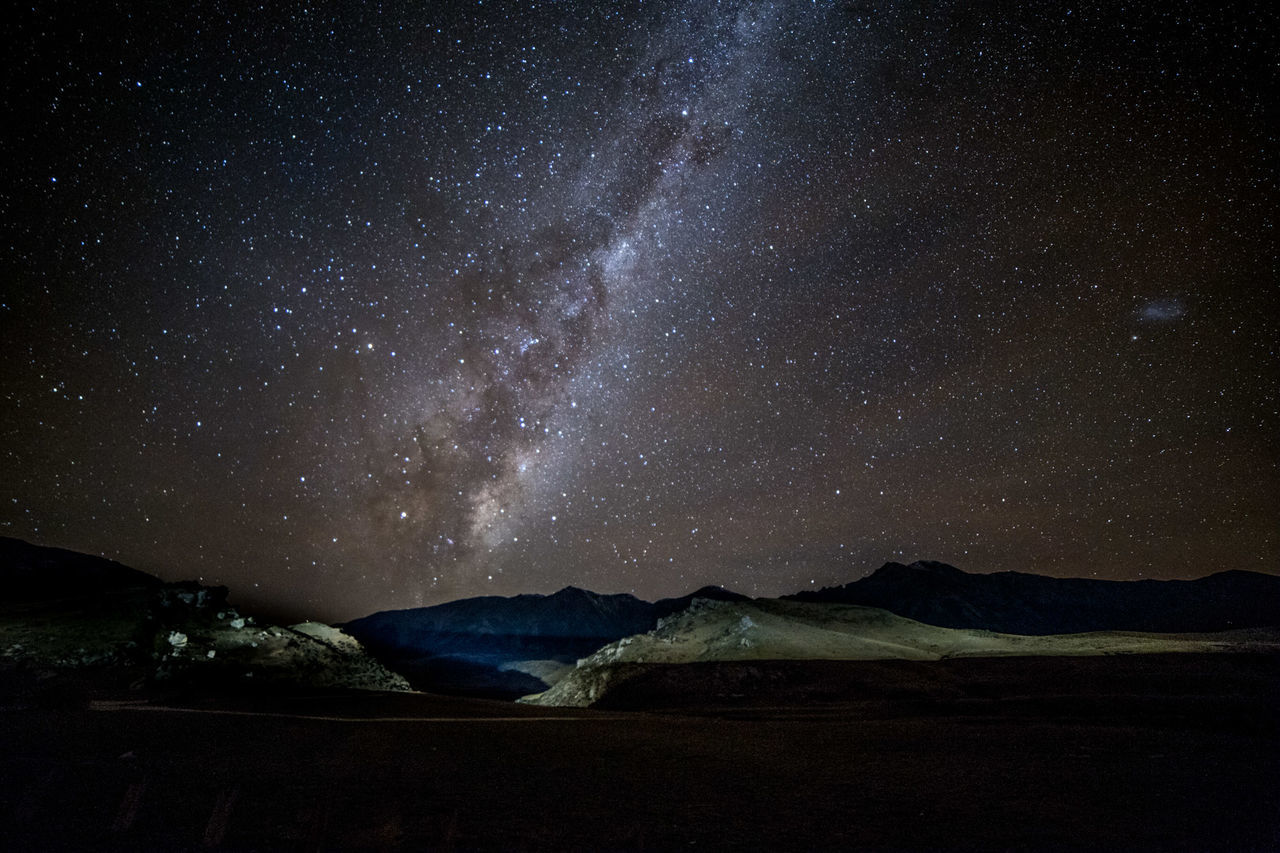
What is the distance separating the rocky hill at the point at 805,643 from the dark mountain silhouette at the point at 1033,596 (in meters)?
69.4

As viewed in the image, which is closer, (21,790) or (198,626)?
(21,790)

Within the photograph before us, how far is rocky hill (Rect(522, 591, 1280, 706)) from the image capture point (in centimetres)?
3431

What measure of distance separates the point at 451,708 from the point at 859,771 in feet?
52.8

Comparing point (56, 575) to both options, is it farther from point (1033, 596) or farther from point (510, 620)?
point (1033, 596)

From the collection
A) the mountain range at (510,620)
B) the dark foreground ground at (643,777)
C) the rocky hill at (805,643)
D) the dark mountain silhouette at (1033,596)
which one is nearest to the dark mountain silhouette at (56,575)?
the mountain range at (510,620)

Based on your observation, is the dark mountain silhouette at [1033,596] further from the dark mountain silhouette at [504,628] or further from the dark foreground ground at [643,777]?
the dark foreground ground at [643,777]

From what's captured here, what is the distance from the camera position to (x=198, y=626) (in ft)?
107

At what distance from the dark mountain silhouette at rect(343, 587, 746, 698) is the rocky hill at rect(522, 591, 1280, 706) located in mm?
53533

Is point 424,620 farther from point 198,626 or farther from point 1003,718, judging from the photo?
point 1003,718

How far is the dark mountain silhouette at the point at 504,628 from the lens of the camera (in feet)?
350

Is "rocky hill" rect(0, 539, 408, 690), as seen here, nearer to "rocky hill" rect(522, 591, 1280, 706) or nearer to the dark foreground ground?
the dark foreground ground

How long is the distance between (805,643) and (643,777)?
2965 cm

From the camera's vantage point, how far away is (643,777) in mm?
11133

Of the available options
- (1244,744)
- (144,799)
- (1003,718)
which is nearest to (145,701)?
(144,799)
